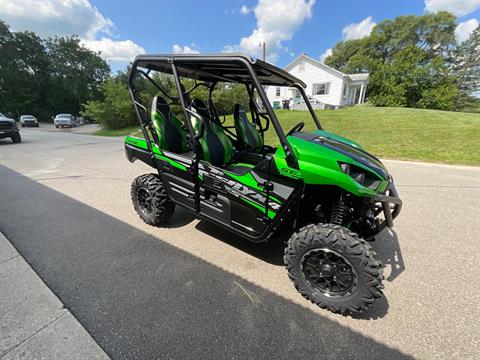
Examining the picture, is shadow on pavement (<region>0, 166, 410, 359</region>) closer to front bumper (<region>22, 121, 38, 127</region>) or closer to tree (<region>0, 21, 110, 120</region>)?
front bumper (<region>22, 121, 38, 127</region>)

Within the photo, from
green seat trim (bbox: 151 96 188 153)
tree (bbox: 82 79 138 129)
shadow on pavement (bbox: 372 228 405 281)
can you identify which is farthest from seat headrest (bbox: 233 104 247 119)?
tree (bbox: 82 79 138 129)

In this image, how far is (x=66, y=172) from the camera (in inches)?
223

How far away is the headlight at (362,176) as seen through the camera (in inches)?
68.3

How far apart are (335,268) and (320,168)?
2.56ft

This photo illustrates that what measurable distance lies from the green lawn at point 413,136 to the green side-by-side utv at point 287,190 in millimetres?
5690

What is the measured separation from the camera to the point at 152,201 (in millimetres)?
2838

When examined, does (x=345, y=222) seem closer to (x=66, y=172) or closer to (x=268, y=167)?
(x=268, y=167)

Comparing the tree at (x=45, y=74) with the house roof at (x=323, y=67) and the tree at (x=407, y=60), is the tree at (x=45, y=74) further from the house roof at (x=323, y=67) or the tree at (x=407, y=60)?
the tree at (x=407, y=60)

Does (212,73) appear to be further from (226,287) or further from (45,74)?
(45,74)

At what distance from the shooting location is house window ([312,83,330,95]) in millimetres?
22250

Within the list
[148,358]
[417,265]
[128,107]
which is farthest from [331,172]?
[128,107]

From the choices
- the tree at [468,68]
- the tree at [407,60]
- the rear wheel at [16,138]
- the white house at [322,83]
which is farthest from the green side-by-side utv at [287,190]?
the tree at [468,68]

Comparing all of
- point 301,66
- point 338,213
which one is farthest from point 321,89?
point 338,213

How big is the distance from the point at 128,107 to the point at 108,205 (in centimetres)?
1646
